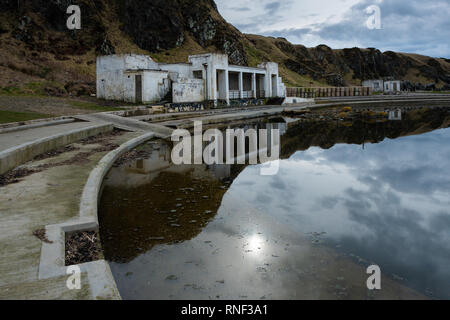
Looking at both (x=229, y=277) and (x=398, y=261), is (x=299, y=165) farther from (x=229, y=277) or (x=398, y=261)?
(x=229, y=277)

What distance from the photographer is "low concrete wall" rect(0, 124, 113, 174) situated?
784 centimetres

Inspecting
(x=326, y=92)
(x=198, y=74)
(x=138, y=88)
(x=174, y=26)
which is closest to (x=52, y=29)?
(x=174, y=26)

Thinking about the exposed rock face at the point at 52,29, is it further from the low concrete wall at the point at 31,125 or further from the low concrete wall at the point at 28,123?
→ the low concrete wall at the point at 31,125

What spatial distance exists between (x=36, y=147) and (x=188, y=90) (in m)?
20.1

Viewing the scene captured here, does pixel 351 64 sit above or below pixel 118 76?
above

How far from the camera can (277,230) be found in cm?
579

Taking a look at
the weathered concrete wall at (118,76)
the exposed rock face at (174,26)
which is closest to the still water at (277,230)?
the weathered concrete wall at (118,76)

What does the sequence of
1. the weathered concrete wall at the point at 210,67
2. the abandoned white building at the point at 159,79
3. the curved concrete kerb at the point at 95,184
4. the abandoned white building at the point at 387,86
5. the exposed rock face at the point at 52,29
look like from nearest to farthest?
the curved concrete kerb at the point at 95,184, the abandoned white building at the point at 159,79, the weathered concrete wall at the point at 210,67, the exposed rock face at the point at 52,29, the abandoned white building at the point at 387,86

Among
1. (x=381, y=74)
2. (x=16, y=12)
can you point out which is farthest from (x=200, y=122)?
(x=381, y=74)

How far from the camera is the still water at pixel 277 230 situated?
4.14m

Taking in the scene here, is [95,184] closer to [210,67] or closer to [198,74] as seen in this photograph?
[210,67]

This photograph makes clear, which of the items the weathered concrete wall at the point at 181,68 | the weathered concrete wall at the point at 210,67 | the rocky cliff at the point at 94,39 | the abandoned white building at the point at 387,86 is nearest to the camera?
the weathered concrete wall at the point at 210,67

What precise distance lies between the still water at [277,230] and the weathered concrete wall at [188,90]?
17.6 metres

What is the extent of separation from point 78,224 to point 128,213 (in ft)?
5.95
